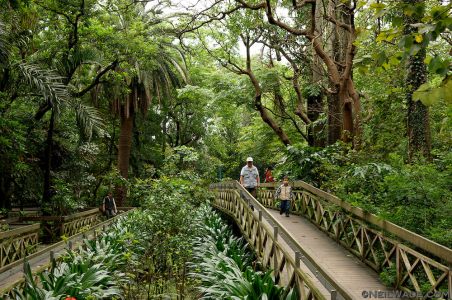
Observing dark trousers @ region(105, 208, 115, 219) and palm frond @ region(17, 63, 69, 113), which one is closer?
palm frond @ region(17, 63, 69, 113)

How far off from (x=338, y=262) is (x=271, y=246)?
4.52 ft

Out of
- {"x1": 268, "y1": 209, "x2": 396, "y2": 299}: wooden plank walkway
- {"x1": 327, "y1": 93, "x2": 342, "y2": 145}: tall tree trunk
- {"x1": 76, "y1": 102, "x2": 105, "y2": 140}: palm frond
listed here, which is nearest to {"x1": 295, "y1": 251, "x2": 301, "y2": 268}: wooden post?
{"x1": 268, "y1": 209, "x2": 396, "y2": 299}: wooden plank walkway

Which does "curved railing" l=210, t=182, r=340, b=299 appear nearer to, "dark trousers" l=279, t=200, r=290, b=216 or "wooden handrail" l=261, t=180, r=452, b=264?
"dark trousers" l=279, t=200, r=290, b=216

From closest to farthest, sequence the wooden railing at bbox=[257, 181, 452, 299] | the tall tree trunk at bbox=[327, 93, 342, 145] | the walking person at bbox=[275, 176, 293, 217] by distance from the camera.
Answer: the wooden railing at bbox=[257, 181, 452, 299]
the walking person at bbox=[275, 176, 293, 217]
the tall tree trunk at bbox=[327, 93, 342, 145]

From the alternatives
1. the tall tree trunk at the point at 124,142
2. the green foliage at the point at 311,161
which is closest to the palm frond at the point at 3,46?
the green foliage at the point at 311,161

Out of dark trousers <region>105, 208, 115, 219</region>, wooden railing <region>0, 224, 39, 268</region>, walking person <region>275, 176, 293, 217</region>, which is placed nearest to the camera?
wooden railing <region>0, 224, 39, 268</region>

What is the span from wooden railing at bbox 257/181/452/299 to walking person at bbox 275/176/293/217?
1.95 ft

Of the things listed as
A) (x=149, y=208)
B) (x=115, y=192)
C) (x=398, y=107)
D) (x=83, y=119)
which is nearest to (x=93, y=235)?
(x=149, y=208)

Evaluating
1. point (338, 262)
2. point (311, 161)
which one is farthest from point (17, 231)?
point (311, 161)

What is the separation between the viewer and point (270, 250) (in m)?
7.77

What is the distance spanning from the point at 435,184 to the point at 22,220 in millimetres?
13136

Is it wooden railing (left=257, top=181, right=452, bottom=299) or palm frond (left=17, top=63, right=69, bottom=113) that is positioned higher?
palm frond (left=17, top=63, right=69, bottom=113)

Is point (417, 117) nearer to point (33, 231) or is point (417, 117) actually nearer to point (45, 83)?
point (45, 83)

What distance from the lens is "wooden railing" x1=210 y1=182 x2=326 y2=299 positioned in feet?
18.8
